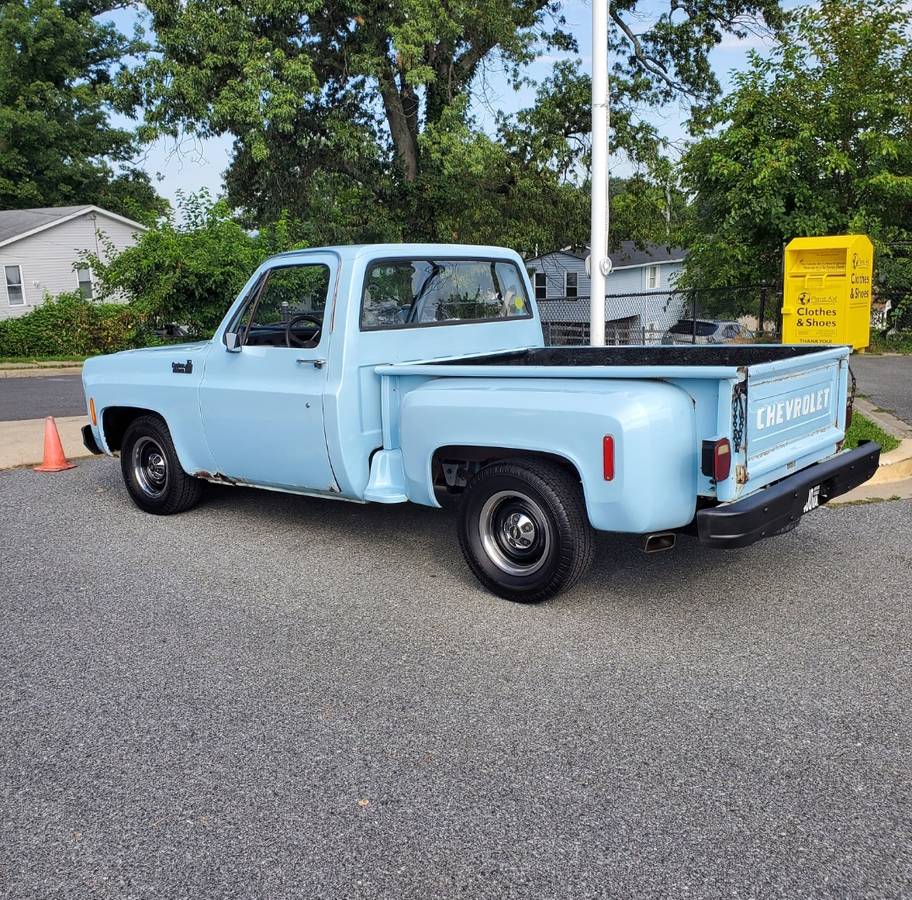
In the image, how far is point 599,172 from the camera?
871cm

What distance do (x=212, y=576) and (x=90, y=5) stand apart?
50085 mm

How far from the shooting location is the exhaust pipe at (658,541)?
4387mm

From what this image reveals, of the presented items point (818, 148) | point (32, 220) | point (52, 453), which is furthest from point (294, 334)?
point (32, 220)

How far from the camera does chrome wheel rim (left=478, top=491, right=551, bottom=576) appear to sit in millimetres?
4777

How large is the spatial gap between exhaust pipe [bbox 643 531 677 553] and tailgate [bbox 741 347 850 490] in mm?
466

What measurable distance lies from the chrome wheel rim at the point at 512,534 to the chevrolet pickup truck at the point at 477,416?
0.01 metres

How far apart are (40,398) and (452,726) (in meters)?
14.7

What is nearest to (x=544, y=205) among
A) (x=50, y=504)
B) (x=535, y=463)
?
(x=50, y=504)

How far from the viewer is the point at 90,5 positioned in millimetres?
46281

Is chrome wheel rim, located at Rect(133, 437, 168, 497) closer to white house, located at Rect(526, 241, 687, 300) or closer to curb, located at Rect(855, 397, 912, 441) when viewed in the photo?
curb, located at Rect(855, 397, 912, 441)

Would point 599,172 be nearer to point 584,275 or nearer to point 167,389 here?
point 167,389

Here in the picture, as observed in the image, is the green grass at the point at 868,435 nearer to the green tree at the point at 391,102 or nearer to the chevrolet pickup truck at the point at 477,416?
the chevrolet pickup truck at the point at 477,416

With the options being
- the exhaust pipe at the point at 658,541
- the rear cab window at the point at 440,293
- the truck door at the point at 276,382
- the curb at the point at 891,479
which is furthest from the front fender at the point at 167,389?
the curb at the point at 891,479

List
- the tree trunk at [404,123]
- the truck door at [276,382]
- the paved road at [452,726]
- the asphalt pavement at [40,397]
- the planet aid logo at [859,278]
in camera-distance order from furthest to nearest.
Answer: the tree trunk at [404,123], the asphalt pavement at [40,397], the planet aid logo at [859,278], the truck door at [276,382], the paved road at [452,726]
